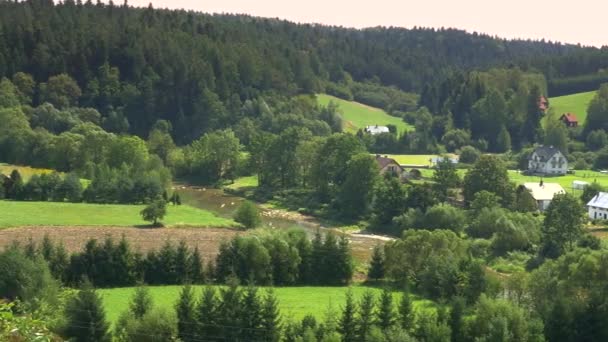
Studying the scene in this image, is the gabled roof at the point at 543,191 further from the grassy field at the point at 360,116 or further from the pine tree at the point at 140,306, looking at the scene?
the grassy field at the point at 360,116

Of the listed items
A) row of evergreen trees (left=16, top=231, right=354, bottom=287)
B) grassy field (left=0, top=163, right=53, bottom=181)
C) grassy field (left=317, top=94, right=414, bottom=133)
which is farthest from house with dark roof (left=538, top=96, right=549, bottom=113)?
row of evergreen trees (left=16, top=231, right=354, bottom=287)

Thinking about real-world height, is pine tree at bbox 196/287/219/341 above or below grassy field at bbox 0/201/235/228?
below

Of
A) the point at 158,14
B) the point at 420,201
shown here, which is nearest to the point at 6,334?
the point at 420,201

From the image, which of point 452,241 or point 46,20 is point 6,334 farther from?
point 46,20

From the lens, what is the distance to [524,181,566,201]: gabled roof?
6159 centimetres

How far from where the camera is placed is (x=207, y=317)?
28.9 metres

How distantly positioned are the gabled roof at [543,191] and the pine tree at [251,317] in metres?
36.6

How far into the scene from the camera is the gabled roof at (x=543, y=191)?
2425 inches

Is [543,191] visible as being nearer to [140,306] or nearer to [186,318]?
[186,318]

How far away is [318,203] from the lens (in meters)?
67.4

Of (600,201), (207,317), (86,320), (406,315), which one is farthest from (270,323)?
(600,201)

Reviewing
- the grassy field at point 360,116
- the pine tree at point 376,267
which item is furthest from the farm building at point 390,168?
the grassy field at point 360,116

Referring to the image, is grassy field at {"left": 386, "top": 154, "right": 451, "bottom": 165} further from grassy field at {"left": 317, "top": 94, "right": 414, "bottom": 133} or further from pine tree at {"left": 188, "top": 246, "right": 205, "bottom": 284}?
pine tree at {"left": 188, "top": 246, "right": 205, "bottom": 284}

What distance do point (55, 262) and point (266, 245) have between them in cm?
941
